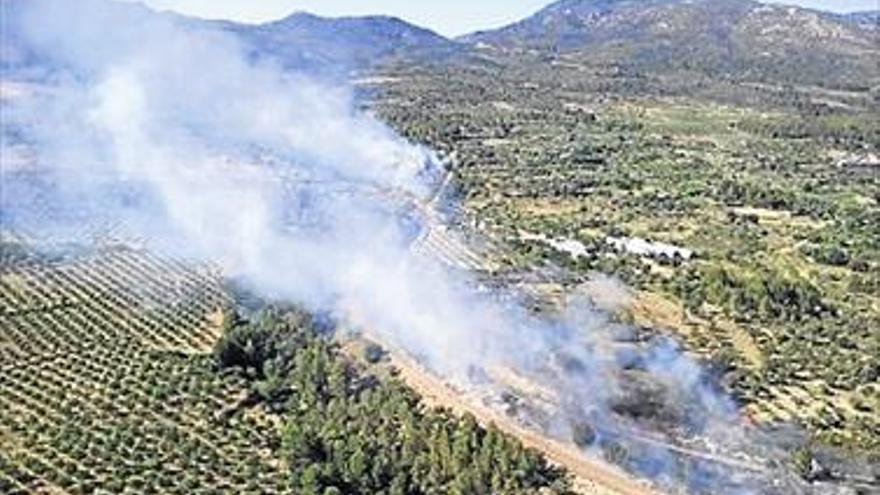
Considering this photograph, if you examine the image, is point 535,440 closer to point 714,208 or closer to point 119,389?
point 119,389

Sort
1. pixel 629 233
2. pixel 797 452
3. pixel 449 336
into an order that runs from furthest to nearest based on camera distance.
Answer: pixel 629 233 < pixel 449 336 < pixel 797 452

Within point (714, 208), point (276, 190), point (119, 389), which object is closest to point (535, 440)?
point (119, 389)

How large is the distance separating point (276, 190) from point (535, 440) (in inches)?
1847

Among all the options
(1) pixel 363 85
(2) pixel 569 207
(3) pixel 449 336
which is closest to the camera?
(3) pixel 449 336

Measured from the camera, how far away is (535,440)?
4494cm

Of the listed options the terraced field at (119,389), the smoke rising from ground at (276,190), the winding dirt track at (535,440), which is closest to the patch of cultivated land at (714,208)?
the smoke rising from ground at (276,190)

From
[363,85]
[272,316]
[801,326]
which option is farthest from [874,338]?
[363,85]

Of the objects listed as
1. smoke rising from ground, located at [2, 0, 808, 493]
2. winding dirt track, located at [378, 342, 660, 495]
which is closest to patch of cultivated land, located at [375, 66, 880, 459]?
smoke rising from ground, located at [2, 0, 808, 493]

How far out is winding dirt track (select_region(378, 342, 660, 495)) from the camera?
1650 inches

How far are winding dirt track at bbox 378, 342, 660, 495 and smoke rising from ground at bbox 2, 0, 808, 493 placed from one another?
0.89m

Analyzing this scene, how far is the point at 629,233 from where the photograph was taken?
83.0m

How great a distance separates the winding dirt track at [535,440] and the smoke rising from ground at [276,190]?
893 mm

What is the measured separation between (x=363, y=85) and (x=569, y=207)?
76868 millimetres

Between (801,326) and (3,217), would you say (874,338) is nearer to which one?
(801,326)
